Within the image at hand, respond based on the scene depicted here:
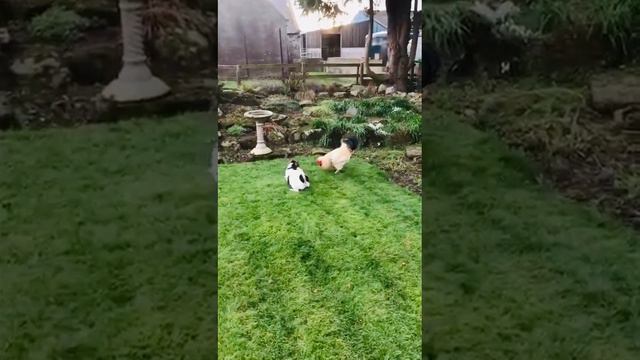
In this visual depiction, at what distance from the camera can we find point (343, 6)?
4.92ft

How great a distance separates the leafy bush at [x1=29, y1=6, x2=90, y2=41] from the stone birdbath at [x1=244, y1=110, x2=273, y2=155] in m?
0.58

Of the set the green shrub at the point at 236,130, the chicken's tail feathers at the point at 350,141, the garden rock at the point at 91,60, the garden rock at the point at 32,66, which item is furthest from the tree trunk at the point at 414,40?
the garden rock at the point at 32,66

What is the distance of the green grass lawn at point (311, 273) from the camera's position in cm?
137

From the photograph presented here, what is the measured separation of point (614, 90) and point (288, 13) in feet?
3.55

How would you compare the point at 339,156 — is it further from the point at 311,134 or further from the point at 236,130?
the point at 236,130

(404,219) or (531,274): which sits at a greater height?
(404,219)

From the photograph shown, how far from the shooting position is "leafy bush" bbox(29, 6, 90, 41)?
155 centimetres

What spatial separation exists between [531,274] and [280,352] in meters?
0.77

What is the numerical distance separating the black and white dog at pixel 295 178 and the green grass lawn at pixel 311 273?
0.02 m

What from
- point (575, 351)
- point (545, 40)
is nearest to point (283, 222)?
point (575, 351)

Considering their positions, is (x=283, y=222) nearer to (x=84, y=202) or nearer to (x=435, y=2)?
(x=84, y=202)

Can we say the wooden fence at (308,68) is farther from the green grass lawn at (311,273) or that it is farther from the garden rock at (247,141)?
the green grass lawn at (311,273)

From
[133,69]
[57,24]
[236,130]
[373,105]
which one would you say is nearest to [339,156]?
[373,105]

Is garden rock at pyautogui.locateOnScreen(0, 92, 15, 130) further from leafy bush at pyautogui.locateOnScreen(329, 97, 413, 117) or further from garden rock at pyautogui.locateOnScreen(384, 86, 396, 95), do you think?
garden rock at pyautogui.locateOnScreen(384, 86, 396, 95)
